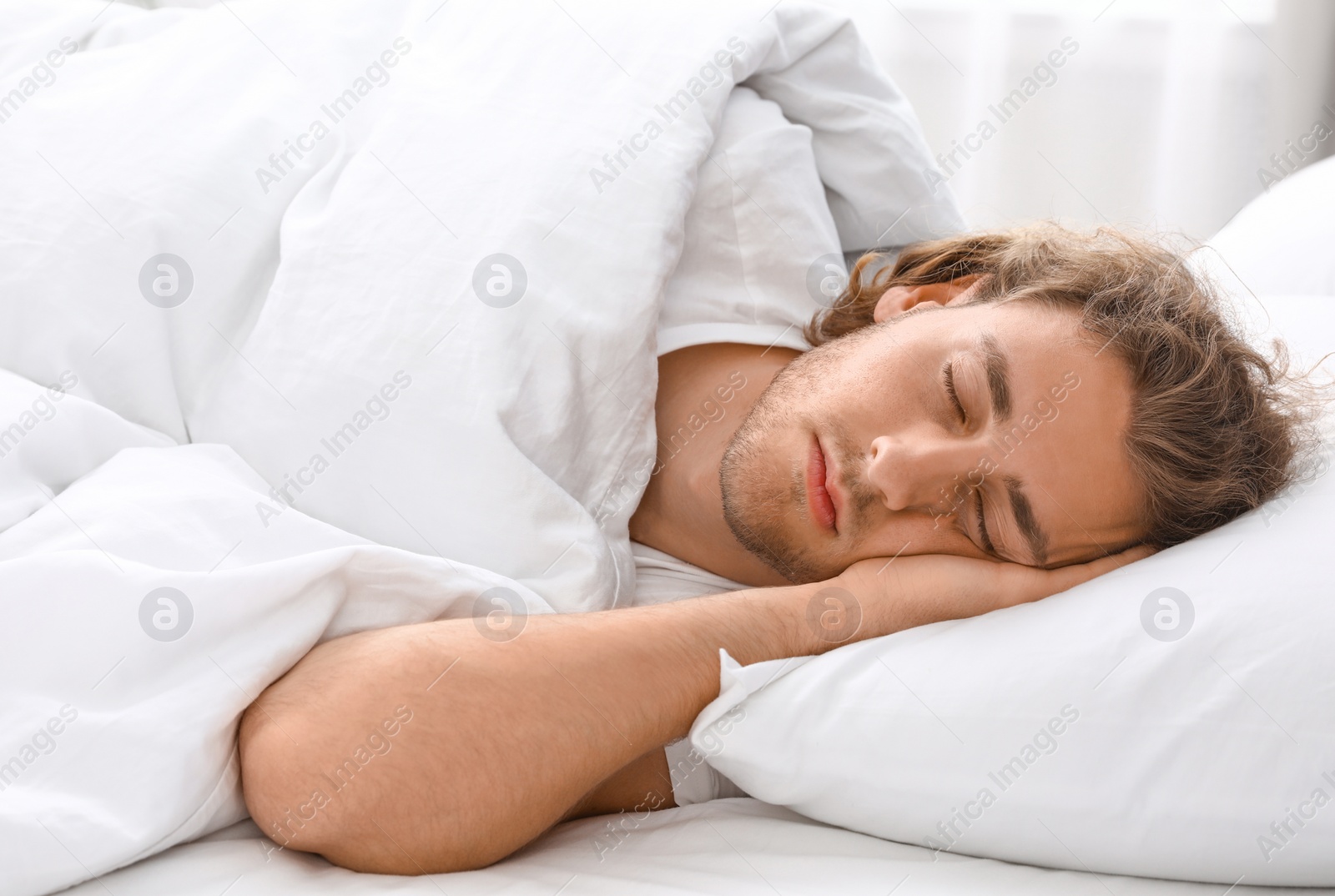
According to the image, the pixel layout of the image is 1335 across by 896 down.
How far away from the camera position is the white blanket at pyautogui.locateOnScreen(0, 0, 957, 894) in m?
0.85

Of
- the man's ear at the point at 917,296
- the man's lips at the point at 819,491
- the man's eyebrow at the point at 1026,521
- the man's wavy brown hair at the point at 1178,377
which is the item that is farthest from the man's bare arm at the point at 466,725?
the man's ear at the point at 917,296

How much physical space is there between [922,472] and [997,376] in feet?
0.44

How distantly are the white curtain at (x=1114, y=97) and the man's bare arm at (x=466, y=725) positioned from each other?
5.24ft

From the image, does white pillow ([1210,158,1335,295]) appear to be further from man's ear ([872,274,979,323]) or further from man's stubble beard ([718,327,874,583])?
man's stubble beard ([718,327,874,583])

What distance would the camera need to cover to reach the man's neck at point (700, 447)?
1220mm

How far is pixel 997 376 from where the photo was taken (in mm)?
1047

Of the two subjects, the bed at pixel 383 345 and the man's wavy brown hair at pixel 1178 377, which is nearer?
the bed at pixel 383 345

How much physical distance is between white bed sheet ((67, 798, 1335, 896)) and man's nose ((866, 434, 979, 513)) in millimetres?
332

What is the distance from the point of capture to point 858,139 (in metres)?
1.41

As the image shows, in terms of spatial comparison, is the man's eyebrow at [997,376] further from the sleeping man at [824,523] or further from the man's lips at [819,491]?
the man's lips at [819,491]

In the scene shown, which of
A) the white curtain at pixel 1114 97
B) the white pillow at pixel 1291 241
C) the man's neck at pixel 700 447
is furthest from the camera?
the white curtain at pixel 1114 97

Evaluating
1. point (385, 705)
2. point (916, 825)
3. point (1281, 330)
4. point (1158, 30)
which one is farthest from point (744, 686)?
point (1158, 30)

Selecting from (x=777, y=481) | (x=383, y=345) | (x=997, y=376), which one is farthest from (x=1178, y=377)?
(x=383, y=345)

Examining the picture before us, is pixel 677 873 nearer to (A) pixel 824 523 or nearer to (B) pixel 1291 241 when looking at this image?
(A) pixel 824 523
